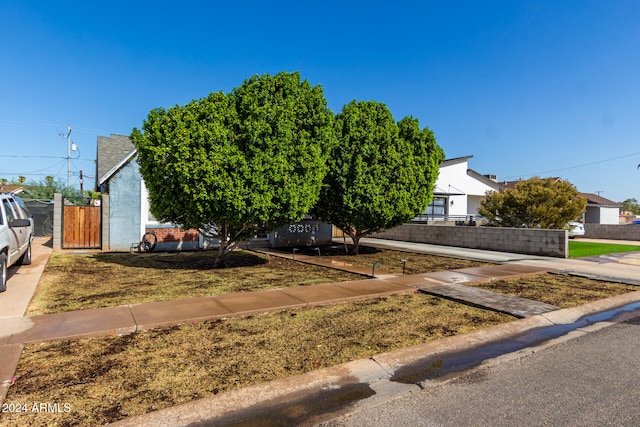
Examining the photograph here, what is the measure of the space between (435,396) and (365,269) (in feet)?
25.2

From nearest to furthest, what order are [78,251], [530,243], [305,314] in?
1. [305,314]
2. [78,251]
3. [530,243]

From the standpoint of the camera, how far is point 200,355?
4395 millimetres

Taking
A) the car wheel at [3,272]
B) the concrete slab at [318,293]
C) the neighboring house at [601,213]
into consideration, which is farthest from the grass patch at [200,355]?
the neighboring house at [601,213]

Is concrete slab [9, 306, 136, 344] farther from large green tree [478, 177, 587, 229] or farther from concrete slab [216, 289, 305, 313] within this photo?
large green tree [478, 177, 587, 229]

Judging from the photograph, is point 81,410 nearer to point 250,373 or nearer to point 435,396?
point 250,373

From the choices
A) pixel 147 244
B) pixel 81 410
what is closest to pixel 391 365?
pixel 81 410

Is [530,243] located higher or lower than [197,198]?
lower

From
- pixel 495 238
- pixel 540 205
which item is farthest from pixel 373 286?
pixel 540 205

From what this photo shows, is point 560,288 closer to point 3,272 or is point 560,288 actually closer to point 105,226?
point 3,272

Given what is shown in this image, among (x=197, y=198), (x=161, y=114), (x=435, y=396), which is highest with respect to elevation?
(x=161, y=114)

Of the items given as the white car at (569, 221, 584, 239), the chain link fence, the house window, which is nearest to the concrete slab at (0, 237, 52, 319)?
the chain link fence

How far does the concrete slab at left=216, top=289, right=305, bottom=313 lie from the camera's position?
6373 millimetres

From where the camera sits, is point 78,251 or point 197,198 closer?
point 197,198

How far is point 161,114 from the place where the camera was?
977 cm
